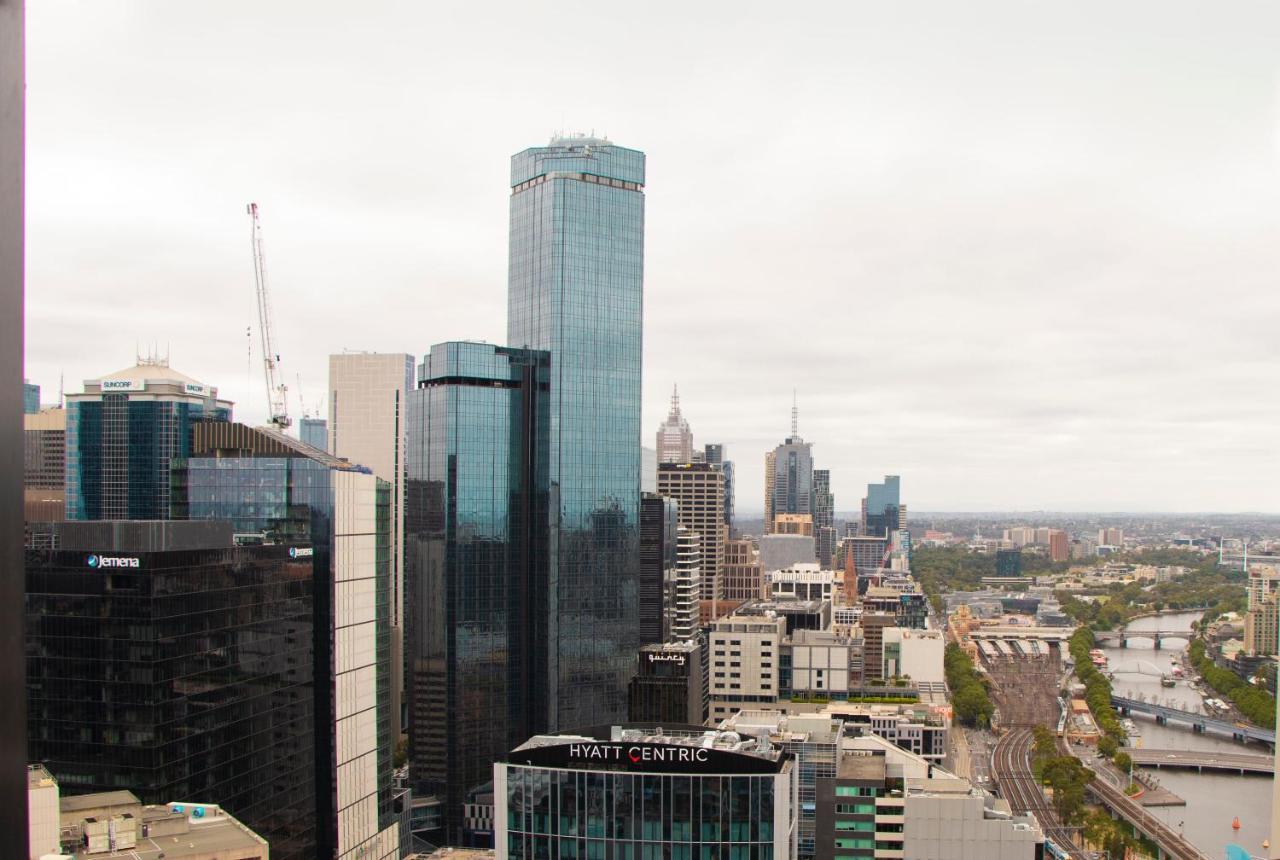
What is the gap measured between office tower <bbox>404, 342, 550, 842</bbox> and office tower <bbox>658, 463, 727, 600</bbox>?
902 inches

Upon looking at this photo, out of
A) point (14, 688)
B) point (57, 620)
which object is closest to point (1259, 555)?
point (57, 620)

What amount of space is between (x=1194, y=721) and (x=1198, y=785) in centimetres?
889

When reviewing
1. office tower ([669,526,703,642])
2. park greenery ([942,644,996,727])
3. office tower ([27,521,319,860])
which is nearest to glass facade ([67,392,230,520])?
office tower ([669,526,703,642])

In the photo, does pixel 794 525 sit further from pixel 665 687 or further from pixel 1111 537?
pixel 665 687

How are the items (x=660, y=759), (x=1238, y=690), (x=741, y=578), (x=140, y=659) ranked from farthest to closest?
(x=741, y=578) < (x=1238, y=690) < (x=140, y=659) < (x=660, y=759)

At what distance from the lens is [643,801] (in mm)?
12977

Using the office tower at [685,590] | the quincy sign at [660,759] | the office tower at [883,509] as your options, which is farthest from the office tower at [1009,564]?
the quincy sign at [660,759]

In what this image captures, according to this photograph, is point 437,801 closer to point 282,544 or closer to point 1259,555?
point 282,544

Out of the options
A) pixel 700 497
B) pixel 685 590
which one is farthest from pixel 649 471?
pixel 685 590

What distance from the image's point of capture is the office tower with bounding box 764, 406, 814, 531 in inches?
4075

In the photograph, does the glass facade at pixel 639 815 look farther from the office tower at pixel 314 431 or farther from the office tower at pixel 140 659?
the office tower at pixel 314 431

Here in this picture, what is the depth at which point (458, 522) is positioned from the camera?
31.3m

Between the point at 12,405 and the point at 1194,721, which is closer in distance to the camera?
the point at 12,405

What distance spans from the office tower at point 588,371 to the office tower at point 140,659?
55.5 feet
